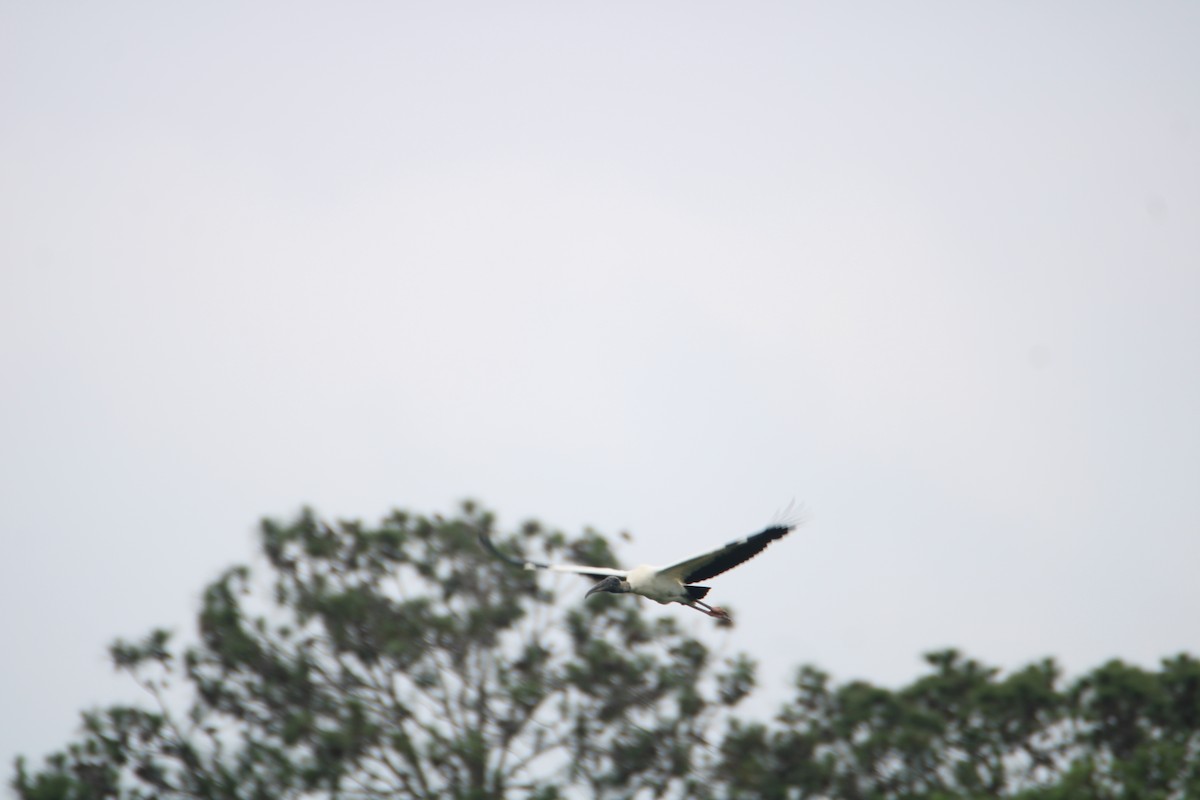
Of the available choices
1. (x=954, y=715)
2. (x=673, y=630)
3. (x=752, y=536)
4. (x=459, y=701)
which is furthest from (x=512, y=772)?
(x=752, y=536)

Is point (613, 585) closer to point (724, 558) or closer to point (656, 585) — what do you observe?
point (656, 585)

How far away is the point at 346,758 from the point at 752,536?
725 centimetres

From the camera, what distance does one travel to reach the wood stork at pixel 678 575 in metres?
13.4

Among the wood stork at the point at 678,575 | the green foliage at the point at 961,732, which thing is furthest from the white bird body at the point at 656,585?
the green foliage at the point at 961,732

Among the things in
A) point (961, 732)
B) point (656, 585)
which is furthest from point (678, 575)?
point (961, 732)

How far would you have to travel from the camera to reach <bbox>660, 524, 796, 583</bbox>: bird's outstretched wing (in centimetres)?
1262

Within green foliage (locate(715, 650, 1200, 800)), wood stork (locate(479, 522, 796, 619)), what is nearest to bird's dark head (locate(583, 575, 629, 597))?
wood stork (locate(479, 522, 796, 619))

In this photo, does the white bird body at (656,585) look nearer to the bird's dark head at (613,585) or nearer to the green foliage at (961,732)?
the bird's dark head at (613,585)

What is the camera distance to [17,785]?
53.3ft

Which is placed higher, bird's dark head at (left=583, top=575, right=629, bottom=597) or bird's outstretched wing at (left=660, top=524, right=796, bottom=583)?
bird's dark head at (left=583, top=575, right=629, bottom=597)

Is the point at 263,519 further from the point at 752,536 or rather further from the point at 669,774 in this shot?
the point at 752,536

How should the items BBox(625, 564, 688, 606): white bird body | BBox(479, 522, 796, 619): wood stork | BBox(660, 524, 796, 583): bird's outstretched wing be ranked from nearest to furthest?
1. BBox(660, 524, 796, 583): bird's outstretched wing
2. BBox(479, 522, 796, 619): wood stork
3. BBox(625, 564, 688, 606): white bird body

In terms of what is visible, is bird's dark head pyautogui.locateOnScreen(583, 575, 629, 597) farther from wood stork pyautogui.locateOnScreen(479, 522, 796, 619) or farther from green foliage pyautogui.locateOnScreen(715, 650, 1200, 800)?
green foliage pyautogui.locateOnScreen(715, 650, 1200, 800)

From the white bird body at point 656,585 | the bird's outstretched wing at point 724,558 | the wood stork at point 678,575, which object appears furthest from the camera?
the white bird body at point 656,585
